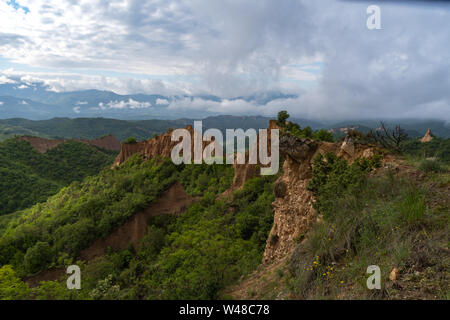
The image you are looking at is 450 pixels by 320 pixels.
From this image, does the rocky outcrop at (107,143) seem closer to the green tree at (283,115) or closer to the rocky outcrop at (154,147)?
the rocky outcrop at (154,147)

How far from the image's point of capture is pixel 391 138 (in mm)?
8695

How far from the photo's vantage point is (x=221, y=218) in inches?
767

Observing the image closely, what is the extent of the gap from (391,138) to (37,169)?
2963 inches

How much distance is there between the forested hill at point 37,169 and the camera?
47.7 m

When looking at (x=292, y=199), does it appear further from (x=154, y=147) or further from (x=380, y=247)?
(x=154, y=147)

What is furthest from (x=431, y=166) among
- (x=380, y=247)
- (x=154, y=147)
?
(x=154, y=147)

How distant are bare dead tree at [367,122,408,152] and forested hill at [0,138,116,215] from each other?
56.2 metres

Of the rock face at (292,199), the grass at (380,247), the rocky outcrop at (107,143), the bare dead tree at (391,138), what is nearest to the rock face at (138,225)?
the rock face at (292,199)

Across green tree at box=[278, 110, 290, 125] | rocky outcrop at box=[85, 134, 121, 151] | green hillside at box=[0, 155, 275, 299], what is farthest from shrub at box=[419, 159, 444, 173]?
rocky outcrop at box=[85, 134, 121, 151]

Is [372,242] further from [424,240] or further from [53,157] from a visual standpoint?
[53,157]

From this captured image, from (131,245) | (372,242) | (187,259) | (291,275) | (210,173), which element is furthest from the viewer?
(210,173)

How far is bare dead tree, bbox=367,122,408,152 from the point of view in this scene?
8328 millimetres
